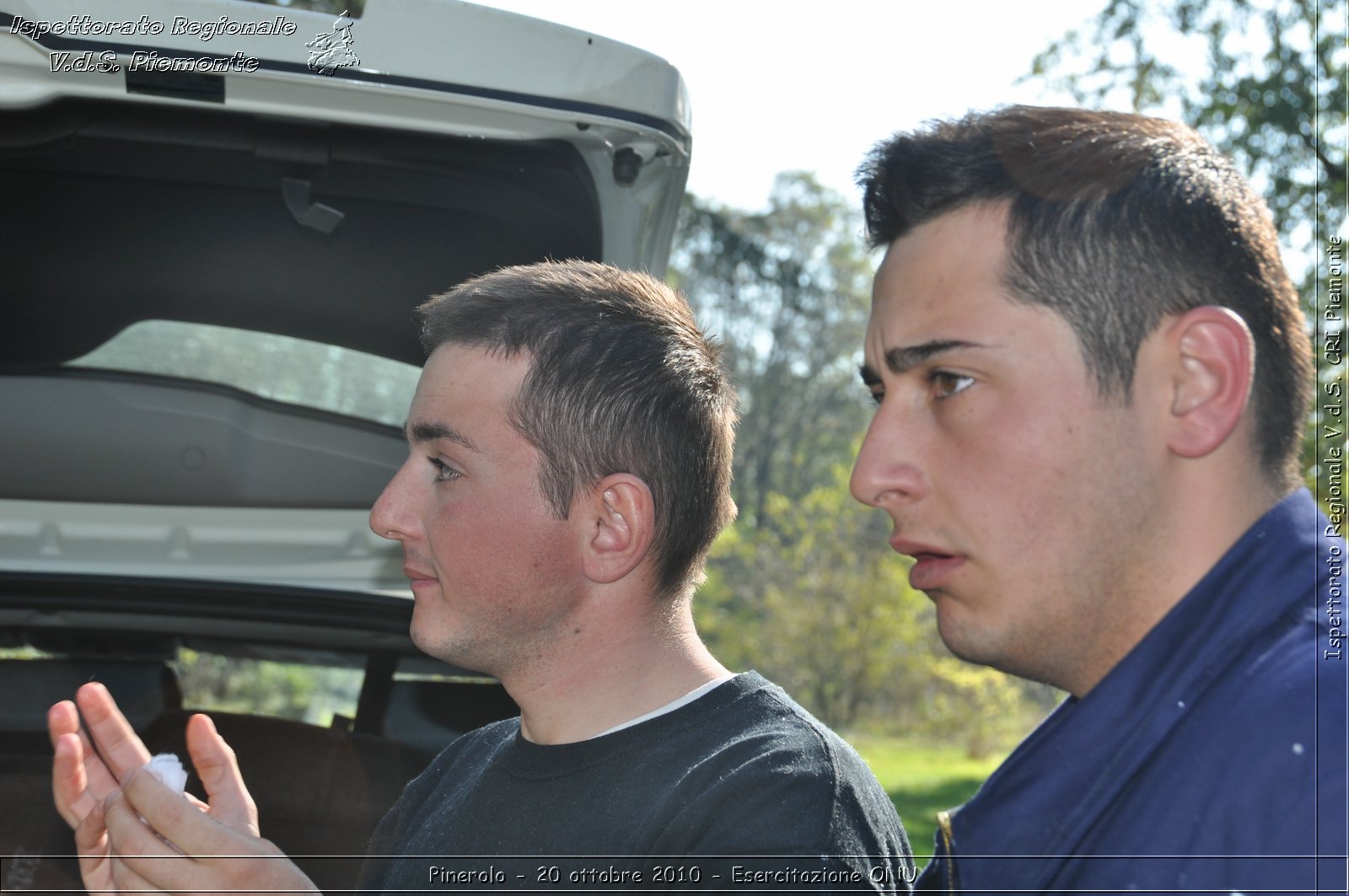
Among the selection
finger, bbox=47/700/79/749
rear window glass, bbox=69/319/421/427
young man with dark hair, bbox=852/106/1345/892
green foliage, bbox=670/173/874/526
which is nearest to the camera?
young man with dark hair, bbox=852/106/1345/892

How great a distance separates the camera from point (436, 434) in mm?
1723

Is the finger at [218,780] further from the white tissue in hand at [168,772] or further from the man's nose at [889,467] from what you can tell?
the man's nose at [889,467]

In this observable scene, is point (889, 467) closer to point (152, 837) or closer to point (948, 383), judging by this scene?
point (948, 383)

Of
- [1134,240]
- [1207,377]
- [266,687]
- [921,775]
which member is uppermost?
[1134,240]

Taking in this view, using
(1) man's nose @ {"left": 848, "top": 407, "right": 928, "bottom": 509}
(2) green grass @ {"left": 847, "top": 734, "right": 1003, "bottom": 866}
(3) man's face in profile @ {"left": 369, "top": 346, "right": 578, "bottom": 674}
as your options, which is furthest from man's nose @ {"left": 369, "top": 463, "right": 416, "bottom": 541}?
(2) green grass @ {"left": 847, "top": 734, "right": 1003, "bottom": 866}

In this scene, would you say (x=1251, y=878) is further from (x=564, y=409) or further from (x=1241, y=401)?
(x=564, y=409)

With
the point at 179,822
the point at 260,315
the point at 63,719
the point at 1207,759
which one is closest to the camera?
the point at 1207,759

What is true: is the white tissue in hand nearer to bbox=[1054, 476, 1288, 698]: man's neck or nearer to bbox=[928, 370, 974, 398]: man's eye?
bbox=[928, 370, 974, 398]: man's eye

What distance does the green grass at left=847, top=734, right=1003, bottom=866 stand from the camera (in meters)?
Result: 8.61

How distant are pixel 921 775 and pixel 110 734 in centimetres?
985

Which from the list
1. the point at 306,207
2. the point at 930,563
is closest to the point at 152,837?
the point at 930,563

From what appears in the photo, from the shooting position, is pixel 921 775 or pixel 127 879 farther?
Result: pixel 921 775

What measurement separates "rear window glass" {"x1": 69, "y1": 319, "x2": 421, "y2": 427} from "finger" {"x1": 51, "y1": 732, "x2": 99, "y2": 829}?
119 centimetres

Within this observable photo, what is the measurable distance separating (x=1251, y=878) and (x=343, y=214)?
1.71m
